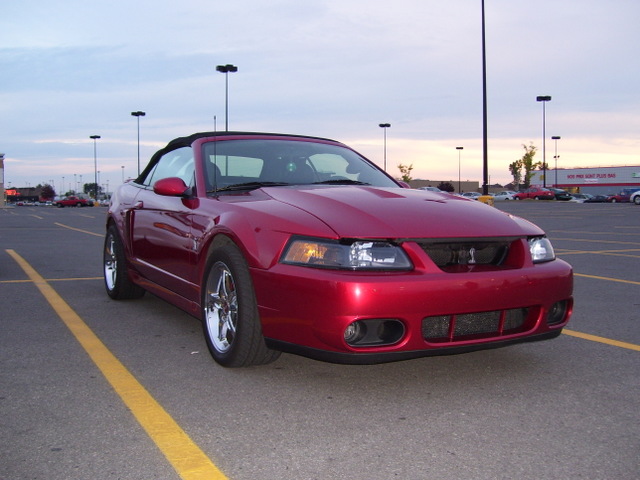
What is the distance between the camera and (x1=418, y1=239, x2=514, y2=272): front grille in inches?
131

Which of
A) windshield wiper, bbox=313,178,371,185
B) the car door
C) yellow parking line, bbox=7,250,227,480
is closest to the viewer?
yellow parking line, bbox=7,250,227,480

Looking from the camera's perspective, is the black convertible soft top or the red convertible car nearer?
the red convertible car

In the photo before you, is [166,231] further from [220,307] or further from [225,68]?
[225,68]

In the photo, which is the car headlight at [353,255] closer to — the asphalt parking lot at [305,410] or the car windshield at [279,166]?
the asphalt parking lot at [305,410]

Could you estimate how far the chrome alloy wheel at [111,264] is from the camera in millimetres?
6070

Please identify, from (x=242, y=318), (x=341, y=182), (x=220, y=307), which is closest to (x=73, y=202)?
(x=341, y=182)

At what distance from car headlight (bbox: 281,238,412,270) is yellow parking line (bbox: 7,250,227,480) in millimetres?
960

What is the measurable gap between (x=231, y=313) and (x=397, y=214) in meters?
1.11

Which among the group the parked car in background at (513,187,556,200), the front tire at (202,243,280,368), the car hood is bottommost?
the front tire at (202,243,280,368)

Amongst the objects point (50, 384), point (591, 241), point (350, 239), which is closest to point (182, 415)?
point (50, 384)

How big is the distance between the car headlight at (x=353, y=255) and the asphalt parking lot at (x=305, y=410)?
0.66 meters

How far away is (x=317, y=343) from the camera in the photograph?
3.16 meters

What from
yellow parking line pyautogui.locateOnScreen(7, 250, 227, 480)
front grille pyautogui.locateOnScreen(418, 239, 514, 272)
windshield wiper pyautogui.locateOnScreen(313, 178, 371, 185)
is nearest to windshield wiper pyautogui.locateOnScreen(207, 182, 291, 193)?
windshield wiper pyautogui.locateOnScreen(313, 178, 371, 185)

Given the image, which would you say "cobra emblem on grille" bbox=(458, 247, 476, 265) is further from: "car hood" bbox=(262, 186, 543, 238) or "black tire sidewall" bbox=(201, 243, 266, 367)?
"black tire sidewall" bbox=(201, 243, 266, 367)
